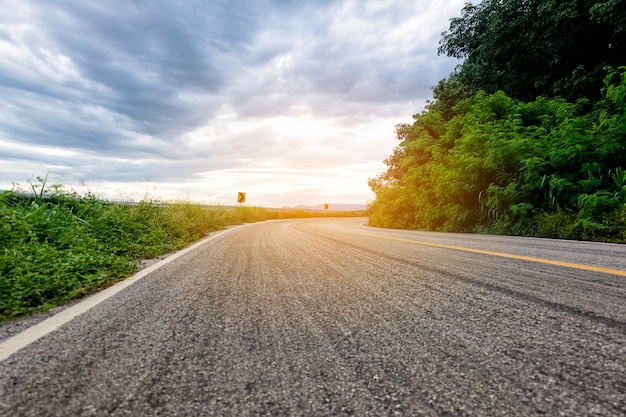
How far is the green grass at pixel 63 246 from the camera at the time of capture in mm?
2287

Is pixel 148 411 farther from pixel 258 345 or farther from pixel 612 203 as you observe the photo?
pixel 612 203

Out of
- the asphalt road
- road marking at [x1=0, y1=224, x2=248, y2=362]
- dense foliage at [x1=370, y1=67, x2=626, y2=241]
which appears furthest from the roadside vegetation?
road marking at [x1=0, y1=224, x2=248, y2=362]

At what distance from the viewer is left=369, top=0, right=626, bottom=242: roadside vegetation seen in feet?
24.2

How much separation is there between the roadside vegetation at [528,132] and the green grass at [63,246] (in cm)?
794

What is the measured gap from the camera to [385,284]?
240 centimetres

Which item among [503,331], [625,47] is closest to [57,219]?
[503,331]

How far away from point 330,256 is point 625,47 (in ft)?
44.0

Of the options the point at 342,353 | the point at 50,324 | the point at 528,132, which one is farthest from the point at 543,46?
the point at 50,324

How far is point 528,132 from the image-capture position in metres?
9.29

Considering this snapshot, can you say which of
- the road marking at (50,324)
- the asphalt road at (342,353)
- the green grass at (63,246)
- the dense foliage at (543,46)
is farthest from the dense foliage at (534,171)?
the green grass at (63,246)

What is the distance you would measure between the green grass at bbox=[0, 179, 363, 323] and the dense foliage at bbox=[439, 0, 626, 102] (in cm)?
1294

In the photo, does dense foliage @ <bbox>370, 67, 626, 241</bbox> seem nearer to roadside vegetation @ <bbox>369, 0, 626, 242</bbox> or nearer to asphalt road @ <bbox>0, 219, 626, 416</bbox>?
roadside vegetation @ <bbox>369, 0, 626, 242</bbox>

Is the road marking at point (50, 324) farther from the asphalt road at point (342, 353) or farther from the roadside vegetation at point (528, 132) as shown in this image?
the roadside vegetation at point (528, 132)

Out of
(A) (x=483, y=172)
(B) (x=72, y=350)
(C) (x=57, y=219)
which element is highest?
(A) (x=483, y=172)
